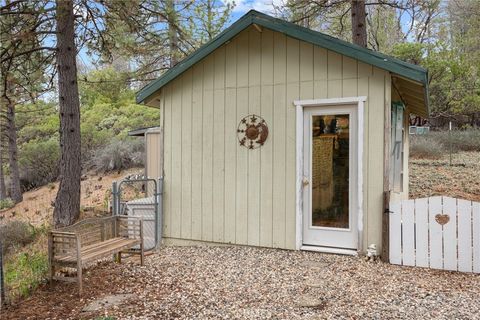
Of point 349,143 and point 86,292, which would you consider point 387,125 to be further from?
point 86,292

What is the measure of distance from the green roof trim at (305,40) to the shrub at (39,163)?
11.1 meters

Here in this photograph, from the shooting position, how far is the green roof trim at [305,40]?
479 cm

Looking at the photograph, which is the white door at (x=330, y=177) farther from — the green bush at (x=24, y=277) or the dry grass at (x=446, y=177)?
the dry grass at (x=446, y=177)

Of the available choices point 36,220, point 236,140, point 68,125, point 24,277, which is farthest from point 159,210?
point 36,220

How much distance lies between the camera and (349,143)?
531 centimetres

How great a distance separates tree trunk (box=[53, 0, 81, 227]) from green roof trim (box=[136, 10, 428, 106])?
91.7 inches

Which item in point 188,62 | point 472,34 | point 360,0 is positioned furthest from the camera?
point 472,34

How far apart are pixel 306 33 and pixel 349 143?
1.53m

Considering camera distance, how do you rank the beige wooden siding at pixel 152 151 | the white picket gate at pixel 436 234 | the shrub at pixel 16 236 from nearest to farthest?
1. the white picket gate at pixel 436 234
2. the shrub at pixel 16 236
3. the beige wooden siding at pixel 152 151

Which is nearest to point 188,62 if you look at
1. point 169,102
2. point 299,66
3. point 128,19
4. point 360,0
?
point 169,102

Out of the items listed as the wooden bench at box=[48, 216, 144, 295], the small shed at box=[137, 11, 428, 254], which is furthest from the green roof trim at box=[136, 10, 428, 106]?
the wooden bench at box=[48, 216, 144, 295]

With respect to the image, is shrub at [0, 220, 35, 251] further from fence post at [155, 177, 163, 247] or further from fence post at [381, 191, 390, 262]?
fence post at [381, 191, 390, 262]

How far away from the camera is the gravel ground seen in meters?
3.50

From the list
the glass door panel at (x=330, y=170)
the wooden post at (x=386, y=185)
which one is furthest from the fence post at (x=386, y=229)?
the glass door panel at (x=330, y=170)
